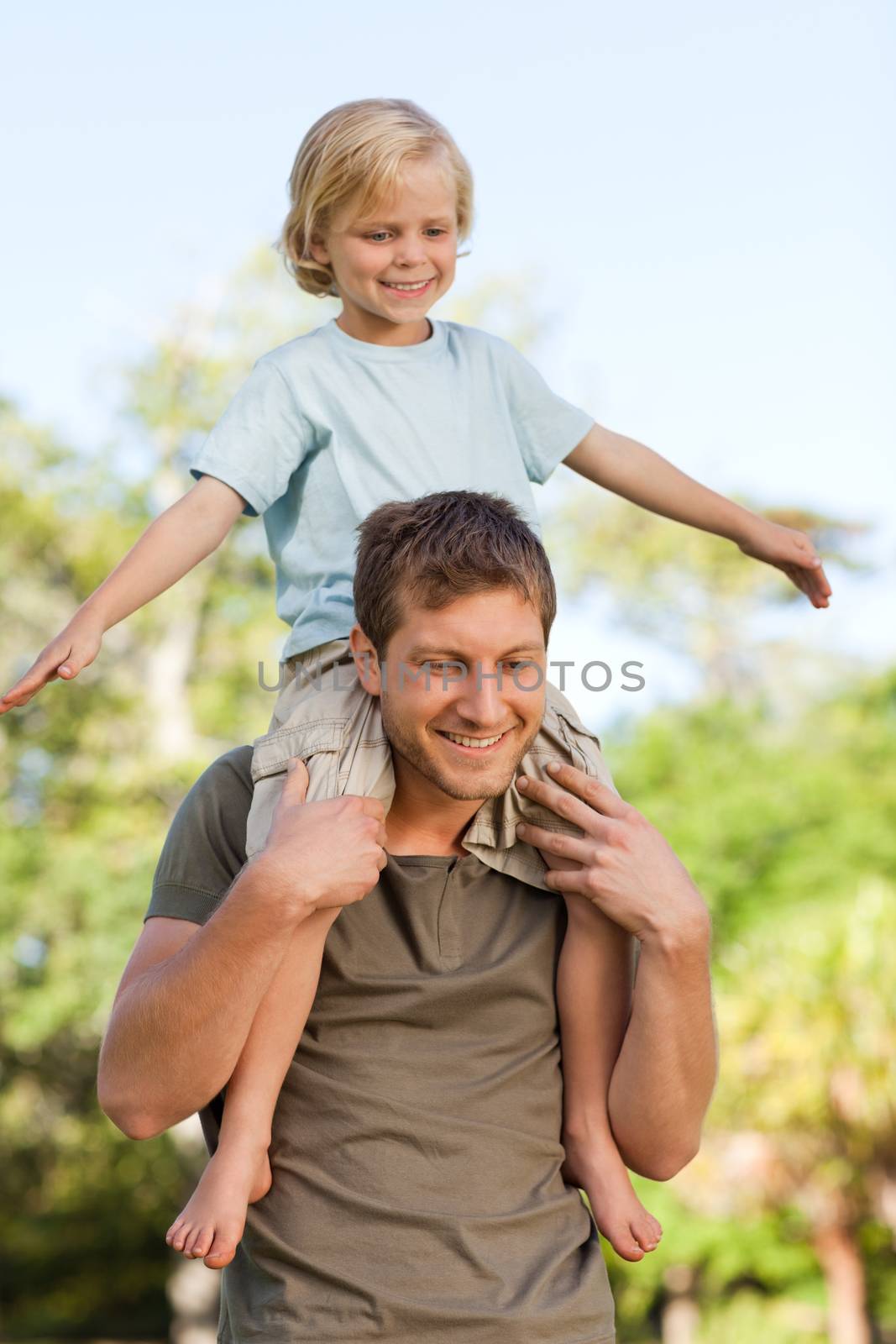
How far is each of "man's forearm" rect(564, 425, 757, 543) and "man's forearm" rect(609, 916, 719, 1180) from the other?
0.89 metres

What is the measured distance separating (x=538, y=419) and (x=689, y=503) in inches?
13.6

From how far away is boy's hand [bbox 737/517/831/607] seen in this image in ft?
9.72

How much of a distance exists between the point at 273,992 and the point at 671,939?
0.65 metres

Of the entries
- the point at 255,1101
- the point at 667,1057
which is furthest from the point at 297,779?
the point at 667,1057

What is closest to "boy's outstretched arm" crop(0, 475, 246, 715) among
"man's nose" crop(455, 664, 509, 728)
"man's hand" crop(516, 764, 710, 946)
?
"man's nose" crop(455, 664, 509, 728)

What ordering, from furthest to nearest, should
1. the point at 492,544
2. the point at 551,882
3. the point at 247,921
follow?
the point at 551,882 → the point at 492,544 → the point at 247,921

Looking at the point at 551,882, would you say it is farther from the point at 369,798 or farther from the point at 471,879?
the point at 369,798

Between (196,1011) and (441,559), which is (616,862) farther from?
(196,1011)

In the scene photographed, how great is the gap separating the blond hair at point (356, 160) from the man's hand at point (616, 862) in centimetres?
114

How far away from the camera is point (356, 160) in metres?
2.75

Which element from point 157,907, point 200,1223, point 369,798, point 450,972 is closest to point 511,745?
point 369,798

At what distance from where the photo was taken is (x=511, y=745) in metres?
2.42

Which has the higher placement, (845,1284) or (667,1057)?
(667,1057)

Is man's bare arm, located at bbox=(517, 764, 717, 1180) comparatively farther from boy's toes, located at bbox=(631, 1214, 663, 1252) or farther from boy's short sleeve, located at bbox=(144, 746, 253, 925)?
boy's short sleeve, located at bbox=(144, 746, 253, 925)
